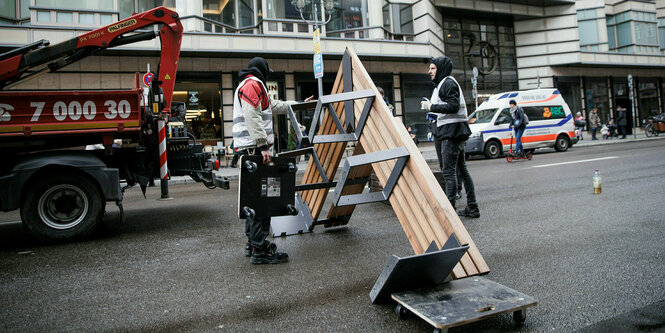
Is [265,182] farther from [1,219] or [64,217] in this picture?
[1,219]

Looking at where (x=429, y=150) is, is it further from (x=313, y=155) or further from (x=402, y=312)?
(x=402, y=312)

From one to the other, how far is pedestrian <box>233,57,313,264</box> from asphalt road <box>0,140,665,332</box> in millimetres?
157

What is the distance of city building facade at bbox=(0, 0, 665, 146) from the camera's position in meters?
16.8

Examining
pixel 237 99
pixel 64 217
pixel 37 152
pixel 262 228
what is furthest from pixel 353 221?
pixel 37 152

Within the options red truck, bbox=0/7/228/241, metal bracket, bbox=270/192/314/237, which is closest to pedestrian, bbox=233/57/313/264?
metal bracket, bbox=270/192/314/237

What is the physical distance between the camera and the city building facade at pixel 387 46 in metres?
16.8

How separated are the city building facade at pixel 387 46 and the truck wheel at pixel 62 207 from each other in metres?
12.7

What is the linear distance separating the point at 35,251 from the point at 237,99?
9.23ft

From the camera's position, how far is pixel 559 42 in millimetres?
27484

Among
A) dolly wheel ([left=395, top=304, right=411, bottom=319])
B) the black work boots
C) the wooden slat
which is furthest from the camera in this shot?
the black work boots

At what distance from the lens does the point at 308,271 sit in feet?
11.9

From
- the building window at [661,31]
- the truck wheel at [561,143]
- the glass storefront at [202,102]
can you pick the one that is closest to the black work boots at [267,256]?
the glass storefront at [202,102]

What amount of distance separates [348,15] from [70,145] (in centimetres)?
1723

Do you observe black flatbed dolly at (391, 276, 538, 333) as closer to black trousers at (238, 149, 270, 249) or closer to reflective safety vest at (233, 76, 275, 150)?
black trousers at (238, 149, 270, 249)
